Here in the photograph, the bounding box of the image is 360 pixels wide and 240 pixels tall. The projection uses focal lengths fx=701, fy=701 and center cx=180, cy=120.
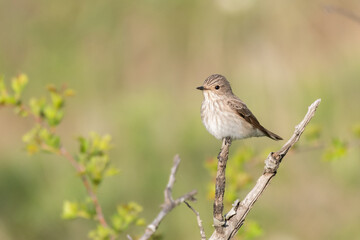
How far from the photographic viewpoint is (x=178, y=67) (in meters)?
10.4

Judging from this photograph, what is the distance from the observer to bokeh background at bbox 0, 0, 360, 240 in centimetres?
822

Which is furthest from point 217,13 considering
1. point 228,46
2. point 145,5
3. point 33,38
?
point 33,38

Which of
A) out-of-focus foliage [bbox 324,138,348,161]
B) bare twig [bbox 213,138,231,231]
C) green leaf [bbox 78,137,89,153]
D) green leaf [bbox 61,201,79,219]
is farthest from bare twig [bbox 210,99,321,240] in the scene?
out-of-focus foliage [bbox 324,138,348,161]

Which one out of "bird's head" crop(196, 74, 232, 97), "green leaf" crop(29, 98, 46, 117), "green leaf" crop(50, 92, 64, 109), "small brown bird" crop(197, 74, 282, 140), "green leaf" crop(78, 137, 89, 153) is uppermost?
"bird's head" crop(196, 74, 232, 97)

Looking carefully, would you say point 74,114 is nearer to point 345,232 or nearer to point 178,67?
point 178,67

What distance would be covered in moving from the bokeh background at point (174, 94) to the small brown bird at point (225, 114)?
2.03 meters

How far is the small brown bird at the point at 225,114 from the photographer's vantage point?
5.68 meters

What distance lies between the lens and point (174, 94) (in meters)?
10.1

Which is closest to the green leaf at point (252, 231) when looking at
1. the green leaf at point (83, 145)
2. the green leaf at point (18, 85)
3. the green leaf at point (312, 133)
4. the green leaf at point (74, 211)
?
the green leaf at point (312, 133)

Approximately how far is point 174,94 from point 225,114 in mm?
4333

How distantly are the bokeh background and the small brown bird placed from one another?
6.66ft

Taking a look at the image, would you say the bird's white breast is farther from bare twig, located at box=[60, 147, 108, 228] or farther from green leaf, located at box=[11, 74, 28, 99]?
green leaf, located at box=[11, 74, 28, 99]

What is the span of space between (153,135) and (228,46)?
1972 millimetres

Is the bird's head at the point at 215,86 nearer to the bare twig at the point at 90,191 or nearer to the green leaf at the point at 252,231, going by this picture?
the green leaf at the point at 252,231
